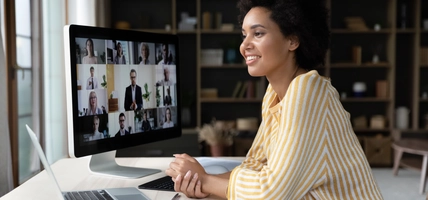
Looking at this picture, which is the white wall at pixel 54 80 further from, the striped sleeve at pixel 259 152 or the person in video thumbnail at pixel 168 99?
the striped sleeve at pixel 259 152

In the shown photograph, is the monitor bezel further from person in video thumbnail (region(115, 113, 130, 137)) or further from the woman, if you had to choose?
the woman

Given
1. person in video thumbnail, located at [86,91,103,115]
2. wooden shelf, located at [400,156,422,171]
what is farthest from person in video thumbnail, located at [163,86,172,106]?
wooden shelf, located at [400,156,422,171]

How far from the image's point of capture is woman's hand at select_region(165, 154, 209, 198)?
1313 mm

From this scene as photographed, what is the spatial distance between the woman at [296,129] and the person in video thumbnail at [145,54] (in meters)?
0.39

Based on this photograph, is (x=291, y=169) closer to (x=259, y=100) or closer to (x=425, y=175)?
(x=425, y=175)

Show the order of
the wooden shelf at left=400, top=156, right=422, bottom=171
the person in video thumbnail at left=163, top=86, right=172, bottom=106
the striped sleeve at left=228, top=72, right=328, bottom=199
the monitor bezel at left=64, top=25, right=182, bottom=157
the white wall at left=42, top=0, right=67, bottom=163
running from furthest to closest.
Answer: the wooden shelf at left=400, top=156, right=422, bottom=171
the white wall at left=42, top=0, right=67, bottom=163
the person in video thumbnail at left=163, top=86, right=172, bottom=106
the monitor bezel at left=64, top=25, right=182, bottom=157
the striped sleeve at left=228, top=72, right=328, bottom=199

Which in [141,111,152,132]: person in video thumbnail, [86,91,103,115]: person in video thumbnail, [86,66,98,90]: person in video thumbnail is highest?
[86,66,98,90]: person in video thumbnail

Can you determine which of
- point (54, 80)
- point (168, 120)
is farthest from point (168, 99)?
point (54, 80)

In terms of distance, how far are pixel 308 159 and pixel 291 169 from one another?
0.19ft

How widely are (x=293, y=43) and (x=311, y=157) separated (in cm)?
33

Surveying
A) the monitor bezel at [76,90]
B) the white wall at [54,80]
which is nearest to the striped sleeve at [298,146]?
the monitor bezel at [76,90]

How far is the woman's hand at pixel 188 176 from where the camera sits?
131cm

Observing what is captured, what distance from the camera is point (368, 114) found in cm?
567

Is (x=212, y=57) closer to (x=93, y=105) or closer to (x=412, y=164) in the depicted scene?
(x=412, y=164)
